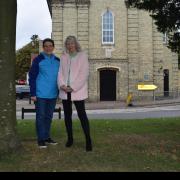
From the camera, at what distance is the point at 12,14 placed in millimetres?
9102

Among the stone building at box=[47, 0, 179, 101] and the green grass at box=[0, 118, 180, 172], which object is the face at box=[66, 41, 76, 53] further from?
the stone building at box=[47, 0, 179, 101]

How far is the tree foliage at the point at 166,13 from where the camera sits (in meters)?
12.8

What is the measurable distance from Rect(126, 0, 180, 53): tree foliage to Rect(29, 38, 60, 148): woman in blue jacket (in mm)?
4147

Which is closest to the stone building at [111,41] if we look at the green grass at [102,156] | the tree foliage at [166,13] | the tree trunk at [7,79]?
the tree foliage at [166,13]

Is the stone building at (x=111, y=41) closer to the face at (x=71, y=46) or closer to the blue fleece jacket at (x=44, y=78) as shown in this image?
the blue fleece jacket at (x=44, y=78)

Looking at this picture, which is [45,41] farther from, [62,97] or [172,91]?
[172,91]

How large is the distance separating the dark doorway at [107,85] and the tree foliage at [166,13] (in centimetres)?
3079

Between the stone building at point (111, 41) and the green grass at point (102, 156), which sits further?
the stone building at point (111, 41)

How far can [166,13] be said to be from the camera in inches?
513

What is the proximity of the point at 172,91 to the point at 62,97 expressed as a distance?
38.8 metres

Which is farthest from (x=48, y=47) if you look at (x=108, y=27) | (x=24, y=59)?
(x=24, y=59)

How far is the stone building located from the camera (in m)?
44.4

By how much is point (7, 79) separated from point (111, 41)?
3657cm

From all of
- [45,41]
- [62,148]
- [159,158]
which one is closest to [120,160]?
[159,158]
